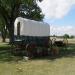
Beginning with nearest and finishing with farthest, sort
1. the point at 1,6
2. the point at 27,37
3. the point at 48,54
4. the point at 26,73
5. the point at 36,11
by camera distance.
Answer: the point at 26,73
the point at 48,54
the point at 27,37
the point at 1,6
the point at 36,11

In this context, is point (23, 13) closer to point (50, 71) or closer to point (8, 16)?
point (8, 16)

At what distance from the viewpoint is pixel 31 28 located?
95.1 feet

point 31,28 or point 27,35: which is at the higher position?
point 31,28

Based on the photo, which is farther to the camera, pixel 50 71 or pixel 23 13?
pixel 23 13

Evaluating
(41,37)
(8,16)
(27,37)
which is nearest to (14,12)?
(8,16)

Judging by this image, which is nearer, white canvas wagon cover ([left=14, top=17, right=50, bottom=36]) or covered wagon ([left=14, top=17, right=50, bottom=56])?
covered wagon ([left=14, top=17, right=50, bottom=56])

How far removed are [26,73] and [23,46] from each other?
1181cm

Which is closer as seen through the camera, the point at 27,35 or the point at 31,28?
the point at 27,35

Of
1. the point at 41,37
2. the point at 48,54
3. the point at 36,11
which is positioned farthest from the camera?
the point at 36,11

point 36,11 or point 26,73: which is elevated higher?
point 36,11

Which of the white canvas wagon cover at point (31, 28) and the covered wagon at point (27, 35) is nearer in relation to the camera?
the covered wagon at point (27, 35)

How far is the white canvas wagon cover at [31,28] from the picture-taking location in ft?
89.8

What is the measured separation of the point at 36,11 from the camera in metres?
51.8

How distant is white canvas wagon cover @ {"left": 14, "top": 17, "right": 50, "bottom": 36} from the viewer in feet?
89.8
